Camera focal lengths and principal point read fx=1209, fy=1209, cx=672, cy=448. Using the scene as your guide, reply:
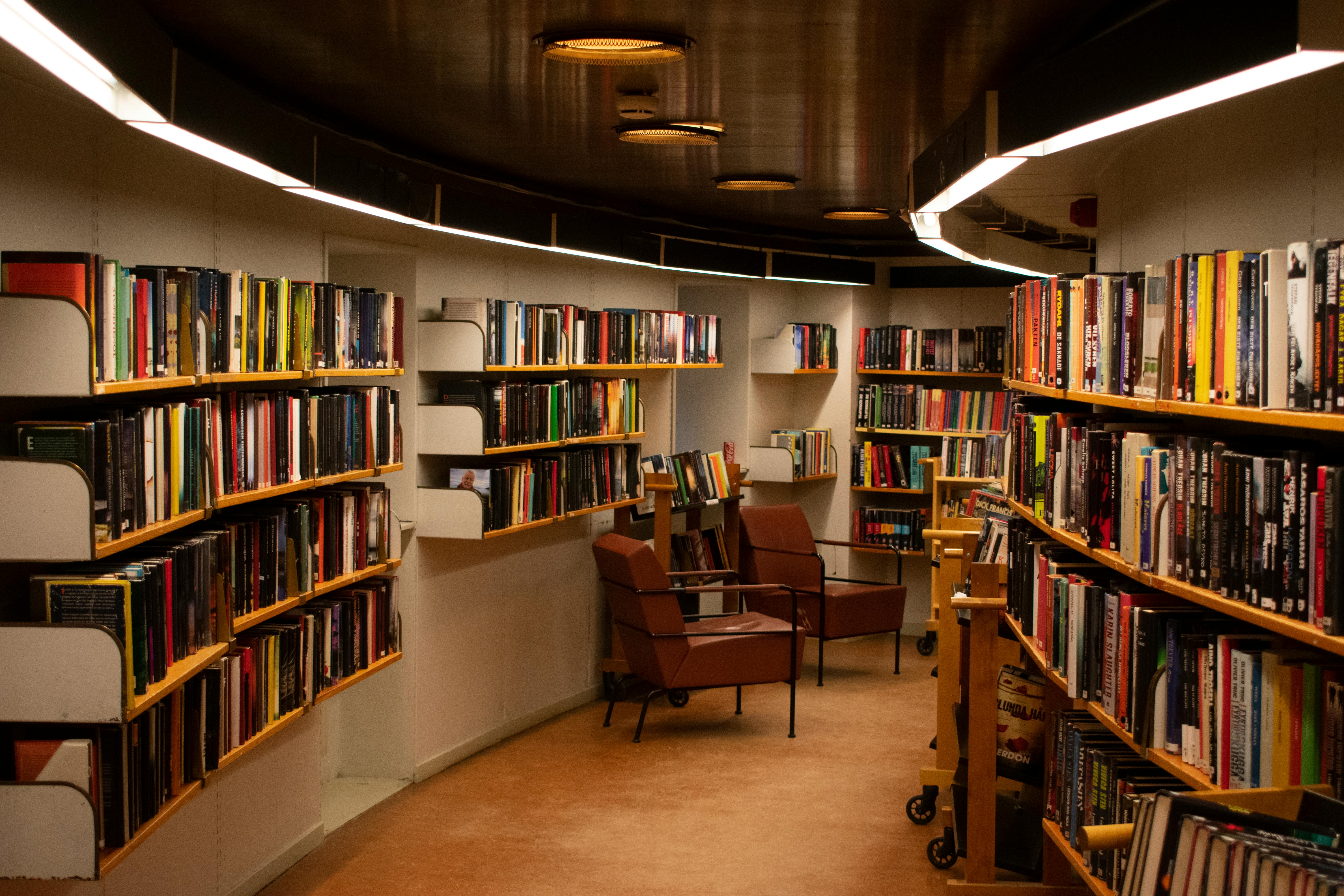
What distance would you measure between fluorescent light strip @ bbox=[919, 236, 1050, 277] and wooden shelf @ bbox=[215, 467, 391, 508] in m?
2.48

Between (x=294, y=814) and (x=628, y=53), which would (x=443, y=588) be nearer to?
(x=294, y=814)

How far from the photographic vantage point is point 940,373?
908cm

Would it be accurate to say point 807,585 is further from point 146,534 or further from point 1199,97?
point 1199,97

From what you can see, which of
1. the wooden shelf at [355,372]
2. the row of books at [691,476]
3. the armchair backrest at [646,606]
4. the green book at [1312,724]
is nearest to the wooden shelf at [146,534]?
the wooden shelf at [355,372]

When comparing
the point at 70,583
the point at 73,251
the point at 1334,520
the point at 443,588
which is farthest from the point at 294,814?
the point at 1334,520

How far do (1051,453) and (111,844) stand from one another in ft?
8.82

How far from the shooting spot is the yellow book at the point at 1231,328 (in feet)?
7.22

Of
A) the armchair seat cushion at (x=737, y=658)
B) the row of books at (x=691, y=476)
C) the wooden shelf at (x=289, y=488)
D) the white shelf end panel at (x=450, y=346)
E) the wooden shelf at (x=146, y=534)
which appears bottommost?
the armchair seat cushion at (x=737, y=658)

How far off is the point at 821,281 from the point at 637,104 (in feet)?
16.2

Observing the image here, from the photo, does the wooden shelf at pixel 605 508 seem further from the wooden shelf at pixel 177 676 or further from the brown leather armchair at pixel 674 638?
the wooden shelf at pixel 177 676

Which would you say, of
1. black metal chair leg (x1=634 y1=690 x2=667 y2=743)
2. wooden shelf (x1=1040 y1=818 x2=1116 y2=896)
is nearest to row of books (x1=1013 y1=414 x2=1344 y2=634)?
wooden shelf (x1=1040 y1=818 x2=1116 y2=896)

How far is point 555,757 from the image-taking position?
20.1ft

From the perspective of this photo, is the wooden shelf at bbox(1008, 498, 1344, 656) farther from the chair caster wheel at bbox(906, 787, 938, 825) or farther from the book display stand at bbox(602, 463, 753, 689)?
the book display stand at bbox(602, 463, 753, 689)

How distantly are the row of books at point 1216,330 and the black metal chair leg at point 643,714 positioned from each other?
3.52 metres
